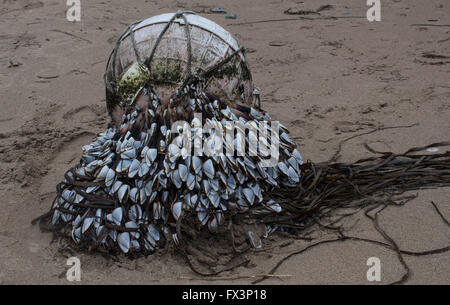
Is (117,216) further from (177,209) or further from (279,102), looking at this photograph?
(279,102)

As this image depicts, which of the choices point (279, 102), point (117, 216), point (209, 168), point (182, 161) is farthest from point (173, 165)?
point (279, 102)

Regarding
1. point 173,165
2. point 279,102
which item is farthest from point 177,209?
point 279,102

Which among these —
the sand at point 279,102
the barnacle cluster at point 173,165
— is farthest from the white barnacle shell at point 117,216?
the sand at point 279,102

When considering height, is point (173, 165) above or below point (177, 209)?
above

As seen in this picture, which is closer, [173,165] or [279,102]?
[173,165]

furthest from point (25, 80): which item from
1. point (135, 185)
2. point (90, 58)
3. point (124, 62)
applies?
point (135, 185)

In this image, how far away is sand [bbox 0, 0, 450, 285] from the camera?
2377 mm

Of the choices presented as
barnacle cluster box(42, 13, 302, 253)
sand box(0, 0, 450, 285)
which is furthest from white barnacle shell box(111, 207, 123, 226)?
sand box(0, 0, 450, 285)

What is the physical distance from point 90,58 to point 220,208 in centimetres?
369

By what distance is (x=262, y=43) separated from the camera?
6.00 meters

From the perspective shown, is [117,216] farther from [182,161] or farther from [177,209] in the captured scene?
[182,161]

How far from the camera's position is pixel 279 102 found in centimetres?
449

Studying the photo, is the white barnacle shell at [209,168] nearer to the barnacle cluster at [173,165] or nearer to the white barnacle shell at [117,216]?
the barnacle cluster at [173,165]

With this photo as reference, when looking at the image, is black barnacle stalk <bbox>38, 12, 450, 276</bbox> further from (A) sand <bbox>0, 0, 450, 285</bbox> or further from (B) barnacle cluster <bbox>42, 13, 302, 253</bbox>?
(A) sand <bbox>0, 0, 450, 285</bbox>
